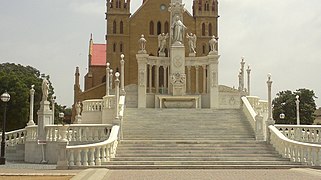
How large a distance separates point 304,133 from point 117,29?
52.3 metres

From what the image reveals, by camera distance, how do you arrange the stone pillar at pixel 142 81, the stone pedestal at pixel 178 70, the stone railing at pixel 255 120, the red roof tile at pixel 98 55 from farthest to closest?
the red roof tile at pixel 98 55 < the stone pillar at pixel 142 81 < the stone pedestal at pixel 178 70 < the stone railing at pixel 255 120

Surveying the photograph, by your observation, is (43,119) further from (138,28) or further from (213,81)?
(138,28)

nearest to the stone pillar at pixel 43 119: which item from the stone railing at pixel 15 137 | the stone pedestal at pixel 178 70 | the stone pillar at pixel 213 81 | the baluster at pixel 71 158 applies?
the stone railing at pixel 15 137

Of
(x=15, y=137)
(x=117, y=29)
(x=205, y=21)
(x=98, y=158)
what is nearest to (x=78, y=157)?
(x=98, y=158)

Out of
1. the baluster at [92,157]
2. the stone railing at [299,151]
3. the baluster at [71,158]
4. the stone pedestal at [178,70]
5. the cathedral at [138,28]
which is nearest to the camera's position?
the baluster at [71,158]

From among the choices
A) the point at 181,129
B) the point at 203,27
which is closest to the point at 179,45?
the point at 181,129

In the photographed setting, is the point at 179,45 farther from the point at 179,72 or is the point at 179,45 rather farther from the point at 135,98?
the point at 135,98

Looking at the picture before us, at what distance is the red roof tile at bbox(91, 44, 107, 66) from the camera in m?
82.6

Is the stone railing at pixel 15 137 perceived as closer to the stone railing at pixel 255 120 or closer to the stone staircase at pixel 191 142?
the stone staircase at pixel 191 142

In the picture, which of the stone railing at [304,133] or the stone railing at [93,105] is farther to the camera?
the stone railing at [93,105]

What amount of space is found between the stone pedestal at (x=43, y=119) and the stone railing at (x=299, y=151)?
11528 mm

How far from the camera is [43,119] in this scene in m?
25.9

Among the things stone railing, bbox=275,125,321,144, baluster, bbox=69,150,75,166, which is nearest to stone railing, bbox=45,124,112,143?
baluster, bbox=69,150,75,166

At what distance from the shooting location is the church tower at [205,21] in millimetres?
75562
